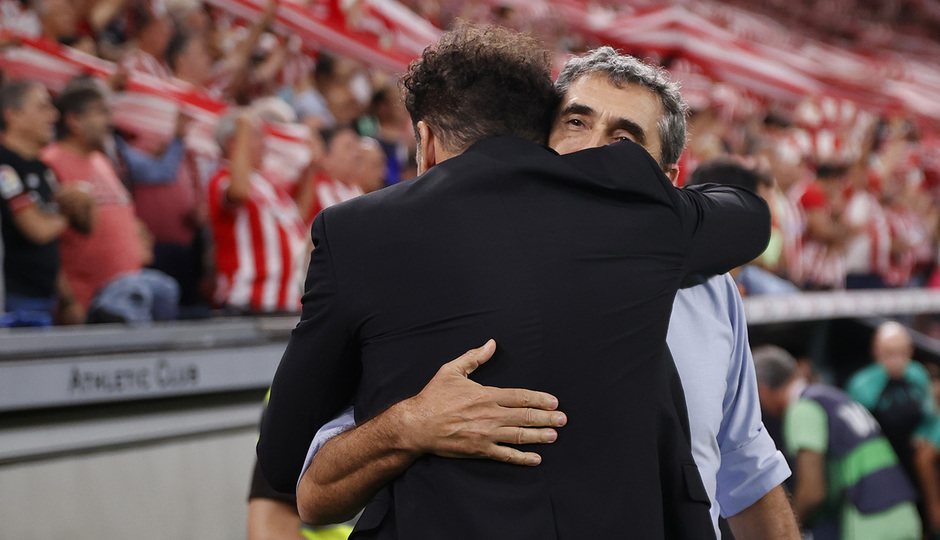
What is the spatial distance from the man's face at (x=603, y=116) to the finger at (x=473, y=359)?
1.61 ft

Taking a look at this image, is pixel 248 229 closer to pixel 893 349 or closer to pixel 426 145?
pixel 426 145

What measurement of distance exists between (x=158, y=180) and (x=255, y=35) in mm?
1191

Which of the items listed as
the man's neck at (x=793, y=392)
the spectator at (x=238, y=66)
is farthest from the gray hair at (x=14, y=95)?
the man's neck at (x=793, y=392)

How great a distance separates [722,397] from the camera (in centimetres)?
142

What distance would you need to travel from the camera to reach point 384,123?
215 inches

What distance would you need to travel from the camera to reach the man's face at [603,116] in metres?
1.47

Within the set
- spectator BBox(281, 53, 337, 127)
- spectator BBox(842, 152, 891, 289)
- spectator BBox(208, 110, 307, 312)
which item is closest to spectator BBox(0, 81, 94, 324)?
spectator BBox(208, 110, 307, 312)

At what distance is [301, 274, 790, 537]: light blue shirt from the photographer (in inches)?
54.4

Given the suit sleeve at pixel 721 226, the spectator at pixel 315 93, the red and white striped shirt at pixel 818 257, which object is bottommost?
the red and white striped shirt at pixel 818 257

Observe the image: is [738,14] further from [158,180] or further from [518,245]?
[518,245]

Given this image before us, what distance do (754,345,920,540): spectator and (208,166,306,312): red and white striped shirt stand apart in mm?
2141

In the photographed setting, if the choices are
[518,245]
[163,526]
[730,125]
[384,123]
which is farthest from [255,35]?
[730,125]

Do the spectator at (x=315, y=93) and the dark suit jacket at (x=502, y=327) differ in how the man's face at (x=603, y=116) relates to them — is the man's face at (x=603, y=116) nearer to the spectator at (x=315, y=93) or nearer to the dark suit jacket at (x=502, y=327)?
the dark suit jacket at (x=502, y=327)

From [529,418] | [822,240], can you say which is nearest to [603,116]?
[529,418]
